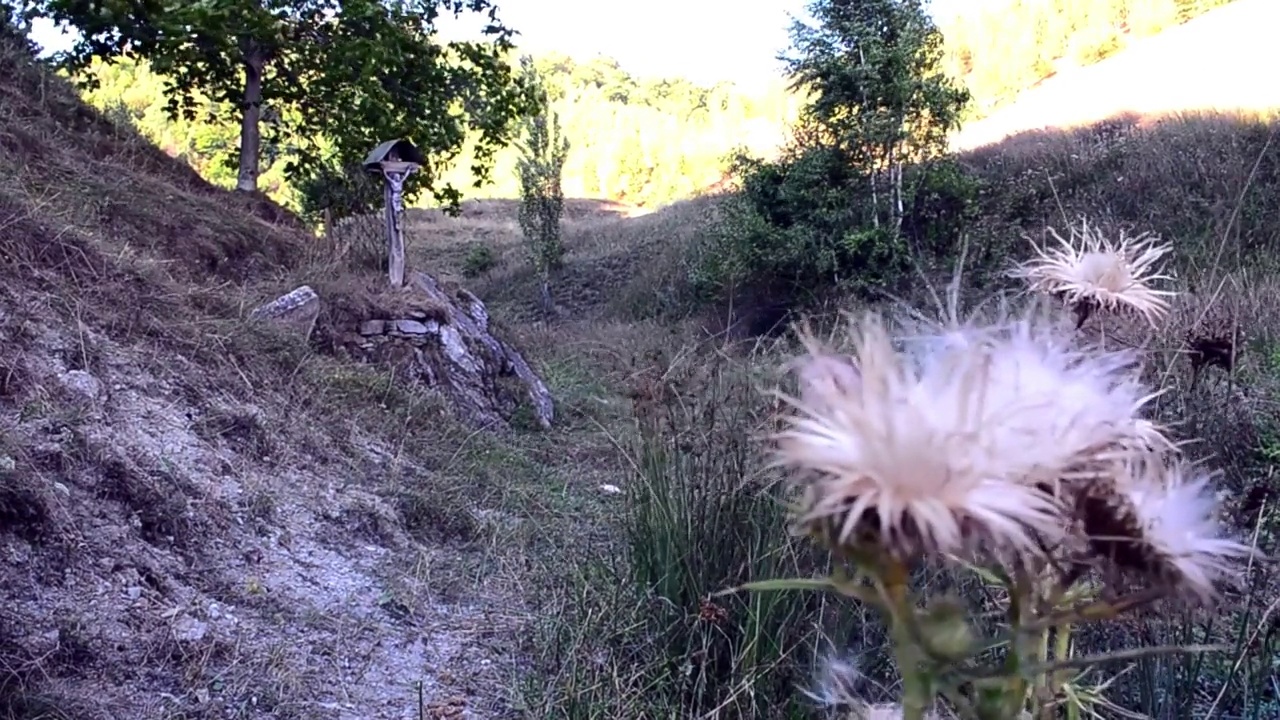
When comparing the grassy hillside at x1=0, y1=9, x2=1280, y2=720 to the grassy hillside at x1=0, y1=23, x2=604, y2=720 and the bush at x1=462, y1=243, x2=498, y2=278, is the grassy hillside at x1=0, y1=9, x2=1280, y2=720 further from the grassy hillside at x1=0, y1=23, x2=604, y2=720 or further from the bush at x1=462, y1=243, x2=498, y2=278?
the bush at x1=462, y1=243, x2=498, y2=278

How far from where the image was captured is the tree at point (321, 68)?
23.0ft

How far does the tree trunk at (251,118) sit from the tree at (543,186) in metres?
8.26

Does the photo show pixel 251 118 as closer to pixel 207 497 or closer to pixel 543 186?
pixel 207 497

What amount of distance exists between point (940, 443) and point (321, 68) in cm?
854

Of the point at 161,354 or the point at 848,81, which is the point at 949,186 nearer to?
the point at 848,81

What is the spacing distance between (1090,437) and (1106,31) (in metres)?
27.9

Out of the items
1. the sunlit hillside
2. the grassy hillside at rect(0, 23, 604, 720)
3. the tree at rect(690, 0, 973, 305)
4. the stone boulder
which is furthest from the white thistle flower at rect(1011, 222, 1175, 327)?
the sunlit hillside

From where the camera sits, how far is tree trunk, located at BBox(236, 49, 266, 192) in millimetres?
7848

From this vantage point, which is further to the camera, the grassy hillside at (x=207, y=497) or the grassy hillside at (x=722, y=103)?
the grassy hillside at (x=722, y=103)

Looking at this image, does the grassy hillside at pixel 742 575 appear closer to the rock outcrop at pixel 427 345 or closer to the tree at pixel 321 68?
the rock outcrop at pixel 427 345

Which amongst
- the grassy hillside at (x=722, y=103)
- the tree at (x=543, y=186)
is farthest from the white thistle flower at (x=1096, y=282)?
the tree at (x=543, y=186)

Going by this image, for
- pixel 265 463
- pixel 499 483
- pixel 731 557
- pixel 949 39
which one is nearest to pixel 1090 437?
pixel 731 557

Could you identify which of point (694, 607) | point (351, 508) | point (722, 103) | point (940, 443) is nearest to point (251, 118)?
point (351, 508)

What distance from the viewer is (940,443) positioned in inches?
16.3
